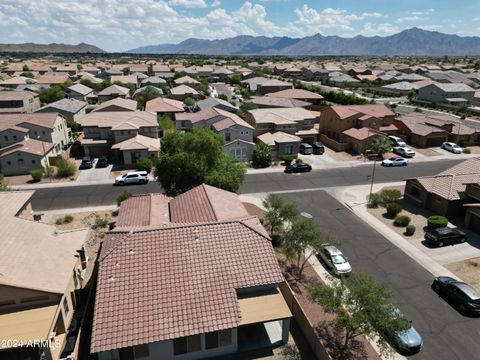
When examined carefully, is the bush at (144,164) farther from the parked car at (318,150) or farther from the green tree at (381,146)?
the green tree at (381,146)

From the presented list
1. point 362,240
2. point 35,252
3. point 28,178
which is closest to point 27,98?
point 28,178

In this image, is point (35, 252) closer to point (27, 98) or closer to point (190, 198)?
point (190, 198)

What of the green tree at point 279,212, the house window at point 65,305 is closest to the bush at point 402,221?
the green tree at point 279,212

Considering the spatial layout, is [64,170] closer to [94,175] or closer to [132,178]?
[94,175]

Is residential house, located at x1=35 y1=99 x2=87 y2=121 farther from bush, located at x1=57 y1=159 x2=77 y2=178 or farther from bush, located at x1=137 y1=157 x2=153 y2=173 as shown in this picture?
bush, located at x1=137 y1=157 x2=153 y2=173

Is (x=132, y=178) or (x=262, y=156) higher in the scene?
(x=262, y=156)

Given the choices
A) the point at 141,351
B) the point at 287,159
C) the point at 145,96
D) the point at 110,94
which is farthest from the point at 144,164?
the point at 110,94
